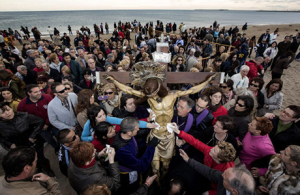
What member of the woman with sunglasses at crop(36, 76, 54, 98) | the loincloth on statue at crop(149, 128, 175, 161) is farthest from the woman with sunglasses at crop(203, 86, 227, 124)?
the woman with sunglasses at crop(36, 76, 54, 98)

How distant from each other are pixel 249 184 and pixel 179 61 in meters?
4.73

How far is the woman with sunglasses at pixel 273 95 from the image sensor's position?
388cm

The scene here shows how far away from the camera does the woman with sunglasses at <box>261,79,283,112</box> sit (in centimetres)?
388

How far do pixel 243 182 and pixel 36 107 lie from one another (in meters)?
4.18

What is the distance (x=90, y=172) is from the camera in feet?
6.41

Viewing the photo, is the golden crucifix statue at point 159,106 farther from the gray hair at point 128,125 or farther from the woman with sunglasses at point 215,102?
the woman with sunglasses at point 215,102

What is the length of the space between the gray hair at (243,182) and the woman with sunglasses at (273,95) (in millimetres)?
3358

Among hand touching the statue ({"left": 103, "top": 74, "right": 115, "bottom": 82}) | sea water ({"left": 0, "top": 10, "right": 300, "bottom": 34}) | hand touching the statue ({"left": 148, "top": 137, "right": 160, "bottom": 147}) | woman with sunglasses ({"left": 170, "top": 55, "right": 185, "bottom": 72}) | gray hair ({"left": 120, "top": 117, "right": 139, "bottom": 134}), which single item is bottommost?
hand touching the statue ({"left": 148, "top": 137, "right": 160, "bottom": 147})

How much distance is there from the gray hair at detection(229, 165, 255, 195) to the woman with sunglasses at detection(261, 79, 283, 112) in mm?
3358

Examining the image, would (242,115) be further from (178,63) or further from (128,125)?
(178,63)

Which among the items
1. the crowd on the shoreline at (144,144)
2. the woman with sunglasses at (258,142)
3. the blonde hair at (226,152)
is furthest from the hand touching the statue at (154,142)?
the woman with sunglasses at (258,142)

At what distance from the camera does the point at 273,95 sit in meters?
4.02

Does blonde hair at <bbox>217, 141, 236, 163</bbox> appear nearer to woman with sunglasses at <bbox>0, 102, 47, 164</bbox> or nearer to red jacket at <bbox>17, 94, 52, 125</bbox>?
woman with sunglasses at <bbox>0, 102, 47, 164</bbox>

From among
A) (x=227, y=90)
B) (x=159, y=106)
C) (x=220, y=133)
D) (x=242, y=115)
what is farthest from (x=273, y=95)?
(x=159, y=106)
